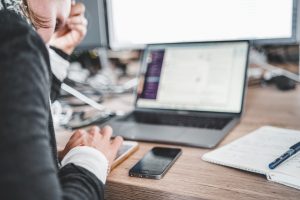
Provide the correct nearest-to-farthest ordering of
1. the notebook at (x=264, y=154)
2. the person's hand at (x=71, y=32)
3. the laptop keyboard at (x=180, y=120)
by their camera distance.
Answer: the notebook at (x=264, y=154) → the laptop keyboard at (x=180, y=120) → the person's hand at (x=71, y=32)

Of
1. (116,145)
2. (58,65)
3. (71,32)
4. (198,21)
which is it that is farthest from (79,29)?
(116,145)

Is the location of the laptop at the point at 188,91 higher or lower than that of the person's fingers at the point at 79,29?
lower

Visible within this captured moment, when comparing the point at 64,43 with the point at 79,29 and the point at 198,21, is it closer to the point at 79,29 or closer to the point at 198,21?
the point at 79,29

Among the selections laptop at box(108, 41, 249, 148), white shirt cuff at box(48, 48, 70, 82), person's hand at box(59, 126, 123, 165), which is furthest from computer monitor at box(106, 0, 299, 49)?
person's hand at box(59, 126, 123, 165)

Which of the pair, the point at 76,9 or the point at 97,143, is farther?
the point at 76,9

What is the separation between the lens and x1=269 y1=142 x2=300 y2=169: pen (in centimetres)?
50

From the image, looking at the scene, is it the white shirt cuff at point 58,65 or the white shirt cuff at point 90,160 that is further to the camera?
the white shirt cuff at point 58,65

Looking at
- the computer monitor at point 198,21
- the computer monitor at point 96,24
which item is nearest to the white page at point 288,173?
the computer monitor at point 198,21

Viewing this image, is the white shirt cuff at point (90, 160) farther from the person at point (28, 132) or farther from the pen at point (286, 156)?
the pen at point (286, 156)

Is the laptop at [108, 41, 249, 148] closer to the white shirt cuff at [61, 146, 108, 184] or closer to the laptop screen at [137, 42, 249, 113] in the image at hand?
the laptop screen at [137, 42, 249, 113]

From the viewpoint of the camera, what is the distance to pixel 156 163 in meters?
0.56

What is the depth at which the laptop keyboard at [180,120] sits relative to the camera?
2.49 ft

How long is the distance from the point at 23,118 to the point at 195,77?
1.94 ft

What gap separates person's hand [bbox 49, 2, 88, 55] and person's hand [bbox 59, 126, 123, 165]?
1.24 ft
